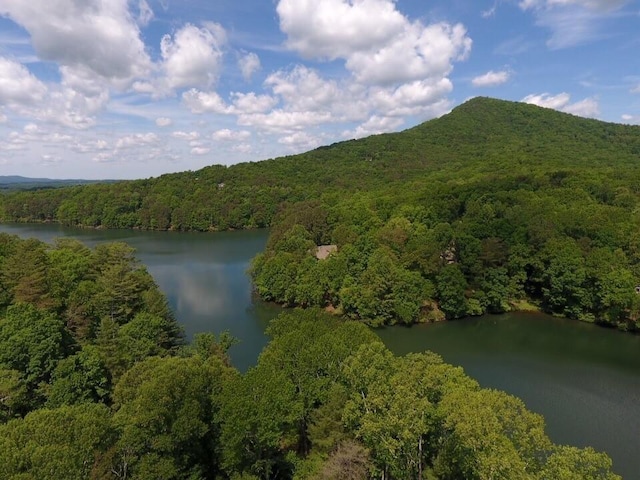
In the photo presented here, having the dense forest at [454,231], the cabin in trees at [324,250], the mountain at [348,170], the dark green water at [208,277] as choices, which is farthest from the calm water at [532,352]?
the mountain at [348,170]

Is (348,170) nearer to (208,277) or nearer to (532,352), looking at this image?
(208,277)

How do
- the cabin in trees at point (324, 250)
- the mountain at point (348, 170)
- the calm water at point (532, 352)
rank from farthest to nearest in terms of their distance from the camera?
the mountain at point (348, 170)
the cabin in trees at point (324, 250)
the calm water at point (532, 352)

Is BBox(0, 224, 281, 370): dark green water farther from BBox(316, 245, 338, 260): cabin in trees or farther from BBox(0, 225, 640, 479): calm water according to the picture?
BBox(316, 245, 338, 260): cabin in trees

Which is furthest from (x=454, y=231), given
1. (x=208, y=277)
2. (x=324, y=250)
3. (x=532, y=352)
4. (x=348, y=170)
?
(x=348, y=170)

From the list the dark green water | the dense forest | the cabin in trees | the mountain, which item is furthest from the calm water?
the mountain

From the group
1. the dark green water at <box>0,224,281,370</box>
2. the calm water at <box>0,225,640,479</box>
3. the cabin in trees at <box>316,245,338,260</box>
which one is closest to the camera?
the calm water at <box>0,225,640,479</box>

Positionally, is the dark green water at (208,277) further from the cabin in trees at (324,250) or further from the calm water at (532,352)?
the cabin in trees at (324,250)

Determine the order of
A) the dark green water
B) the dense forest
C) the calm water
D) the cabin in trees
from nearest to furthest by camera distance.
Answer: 1. the calm water
2. the dark green water
3. the dense forest
4. the cabin in trees
